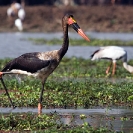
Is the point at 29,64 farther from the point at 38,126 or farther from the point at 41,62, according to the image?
the point at 38,126

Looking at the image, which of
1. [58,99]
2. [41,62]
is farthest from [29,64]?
[58,99]

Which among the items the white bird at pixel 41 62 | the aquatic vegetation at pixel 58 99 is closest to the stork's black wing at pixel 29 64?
the white bird at pixel 41 62

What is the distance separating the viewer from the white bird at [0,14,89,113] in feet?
33.8

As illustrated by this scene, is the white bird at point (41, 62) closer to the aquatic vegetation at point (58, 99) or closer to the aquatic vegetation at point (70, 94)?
the aquatic vegetation at point (58, 99)

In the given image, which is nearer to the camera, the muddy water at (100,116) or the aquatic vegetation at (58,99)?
the aquatic vegetation at (58,99)

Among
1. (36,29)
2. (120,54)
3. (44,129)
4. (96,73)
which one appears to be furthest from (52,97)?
(36,29)

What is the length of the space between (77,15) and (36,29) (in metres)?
3.48

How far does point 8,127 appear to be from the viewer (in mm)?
8766

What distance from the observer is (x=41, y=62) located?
10.3 m

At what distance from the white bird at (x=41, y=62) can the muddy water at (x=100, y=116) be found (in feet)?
1.45

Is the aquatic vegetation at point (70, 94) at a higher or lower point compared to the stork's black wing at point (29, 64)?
lower

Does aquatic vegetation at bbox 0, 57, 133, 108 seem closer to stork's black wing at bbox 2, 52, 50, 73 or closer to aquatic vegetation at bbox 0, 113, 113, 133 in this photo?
stork's black wing at bbox 2, 52, 50, 73

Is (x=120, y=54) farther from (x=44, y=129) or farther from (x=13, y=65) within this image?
(x=44, y=129)

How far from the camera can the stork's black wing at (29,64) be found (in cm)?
1030
